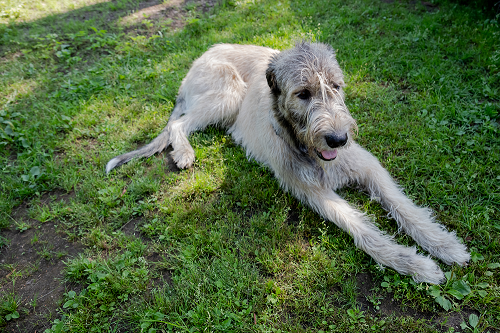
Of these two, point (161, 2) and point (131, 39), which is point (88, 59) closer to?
point (131, 39)

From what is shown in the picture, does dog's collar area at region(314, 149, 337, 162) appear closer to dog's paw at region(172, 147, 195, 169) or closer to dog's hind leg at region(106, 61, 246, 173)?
dog's paw at region(172, 147, 195, 169)

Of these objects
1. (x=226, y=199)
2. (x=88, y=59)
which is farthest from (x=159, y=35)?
(x=226, y=199)

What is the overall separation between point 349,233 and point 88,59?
6202 millimetres

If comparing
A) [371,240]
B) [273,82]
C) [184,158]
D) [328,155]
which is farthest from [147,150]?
[371,240]

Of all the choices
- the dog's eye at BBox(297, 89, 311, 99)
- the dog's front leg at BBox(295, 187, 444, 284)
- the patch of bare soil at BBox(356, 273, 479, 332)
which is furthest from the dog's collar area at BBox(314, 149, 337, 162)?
the patch of bare soil at BBox(356, 273, 479, 332)

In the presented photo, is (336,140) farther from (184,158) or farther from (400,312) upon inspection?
(184,158)

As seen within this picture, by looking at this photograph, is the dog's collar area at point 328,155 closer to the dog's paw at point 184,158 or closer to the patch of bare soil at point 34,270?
the dog's paw at point 184,158

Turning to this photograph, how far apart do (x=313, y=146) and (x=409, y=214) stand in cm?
115

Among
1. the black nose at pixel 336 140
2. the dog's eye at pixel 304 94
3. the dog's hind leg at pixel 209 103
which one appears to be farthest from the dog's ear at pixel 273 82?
the dog's hind leg at pixel 209 103

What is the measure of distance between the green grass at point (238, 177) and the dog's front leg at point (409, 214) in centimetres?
11

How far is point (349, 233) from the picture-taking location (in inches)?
111

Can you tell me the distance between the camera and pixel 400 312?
92.0 inches

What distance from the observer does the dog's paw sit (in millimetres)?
3906

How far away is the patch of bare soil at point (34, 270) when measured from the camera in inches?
105
